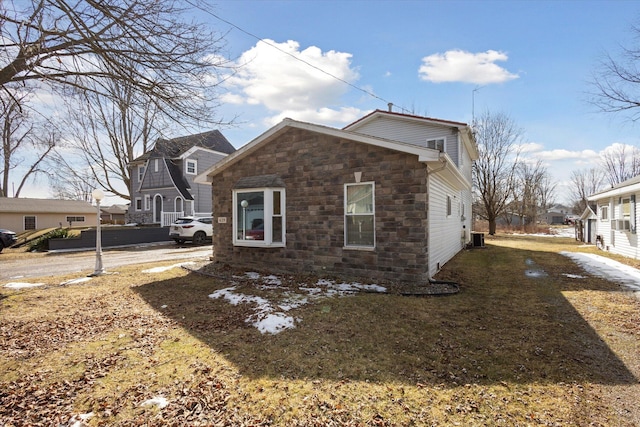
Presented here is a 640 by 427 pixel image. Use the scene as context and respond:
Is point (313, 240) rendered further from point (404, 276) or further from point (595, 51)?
point (595, 51)

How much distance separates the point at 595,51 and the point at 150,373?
13942 mm

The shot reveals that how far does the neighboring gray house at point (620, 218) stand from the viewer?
1135cm

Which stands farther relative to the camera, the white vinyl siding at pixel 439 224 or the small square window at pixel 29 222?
the small square window at pixel 29 222

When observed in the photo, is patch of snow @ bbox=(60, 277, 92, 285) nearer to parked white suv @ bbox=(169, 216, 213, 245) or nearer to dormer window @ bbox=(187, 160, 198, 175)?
parked white suv @ bbox=(169, 216, 213, 245)

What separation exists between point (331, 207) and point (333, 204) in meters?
0.09

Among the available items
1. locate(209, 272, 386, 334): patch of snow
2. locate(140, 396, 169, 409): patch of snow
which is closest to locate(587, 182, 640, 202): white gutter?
locate(209, 272, 386, 334): patch of snow

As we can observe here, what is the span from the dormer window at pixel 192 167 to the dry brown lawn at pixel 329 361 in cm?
1877

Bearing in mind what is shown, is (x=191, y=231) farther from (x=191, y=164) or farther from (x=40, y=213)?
(x=40, y=213)

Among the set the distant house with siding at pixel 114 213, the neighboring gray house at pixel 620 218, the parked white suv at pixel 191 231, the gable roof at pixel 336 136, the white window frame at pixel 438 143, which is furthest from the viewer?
the distant house with siding at pixel 114 213

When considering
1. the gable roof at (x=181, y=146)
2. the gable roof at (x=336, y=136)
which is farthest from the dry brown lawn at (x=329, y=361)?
the gable roof at (x=181, y=146)

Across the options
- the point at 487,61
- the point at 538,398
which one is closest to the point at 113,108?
the point at 538,398

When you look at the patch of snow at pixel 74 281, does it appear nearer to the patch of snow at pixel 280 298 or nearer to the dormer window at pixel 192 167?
the patch of snow at pixel 280 298

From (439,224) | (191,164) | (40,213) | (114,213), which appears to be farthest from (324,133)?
(114,213)

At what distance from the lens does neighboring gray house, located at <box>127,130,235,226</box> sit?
2339 cm
